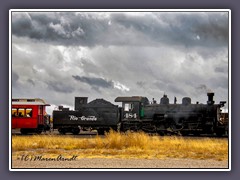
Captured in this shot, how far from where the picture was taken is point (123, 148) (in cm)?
1656

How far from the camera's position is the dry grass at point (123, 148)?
14.7 meters

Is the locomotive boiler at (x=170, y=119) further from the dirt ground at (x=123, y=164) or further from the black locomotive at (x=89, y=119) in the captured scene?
the dirt ground at (x=123, y=164)

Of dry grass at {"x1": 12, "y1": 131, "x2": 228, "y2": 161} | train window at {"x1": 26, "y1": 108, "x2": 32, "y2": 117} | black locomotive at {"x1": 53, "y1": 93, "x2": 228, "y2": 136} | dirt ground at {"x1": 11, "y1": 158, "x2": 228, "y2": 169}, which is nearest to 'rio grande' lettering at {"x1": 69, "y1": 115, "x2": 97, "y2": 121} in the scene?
black locomotive at {"x1": 53, "y1": 93, "x2": 228, "y2": 136}

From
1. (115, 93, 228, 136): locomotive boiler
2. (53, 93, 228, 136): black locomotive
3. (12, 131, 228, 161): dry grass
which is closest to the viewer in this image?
(12, 131, 228, 161): dry grass

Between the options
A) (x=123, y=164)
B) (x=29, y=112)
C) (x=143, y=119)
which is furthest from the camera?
(x=143, y=119)

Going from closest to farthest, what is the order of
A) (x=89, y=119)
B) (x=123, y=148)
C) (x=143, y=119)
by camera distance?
1. (x=123, y=148)
2. (x=143, y=119)
3. (x=89, y=119)

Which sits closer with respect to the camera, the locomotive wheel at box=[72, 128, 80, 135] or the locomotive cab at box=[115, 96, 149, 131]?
the locomotive cab at box=[115, 96, 149, 131]

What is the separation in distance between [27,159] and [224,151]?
623cm

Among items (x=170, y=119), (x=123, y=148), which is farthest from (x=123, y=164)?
(x=170, y=119)

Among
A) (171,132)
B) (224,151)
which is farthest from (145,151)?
(171,132)

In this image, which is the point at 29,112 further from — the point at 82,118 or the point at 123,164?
the point at 123,164

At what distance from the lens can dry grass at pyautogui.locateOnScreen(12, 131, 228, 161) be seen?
577 inches

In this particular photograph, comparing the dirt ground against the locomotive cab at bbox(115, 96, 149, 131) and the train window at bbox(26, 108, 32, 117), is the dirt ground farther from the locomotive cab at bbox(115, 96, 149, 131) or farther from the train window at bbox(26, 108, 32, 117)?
the locomotive cab at bbox(115, 96, 149, 131)

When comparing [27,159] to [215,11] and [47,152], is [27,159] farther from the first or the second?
[215,11]
